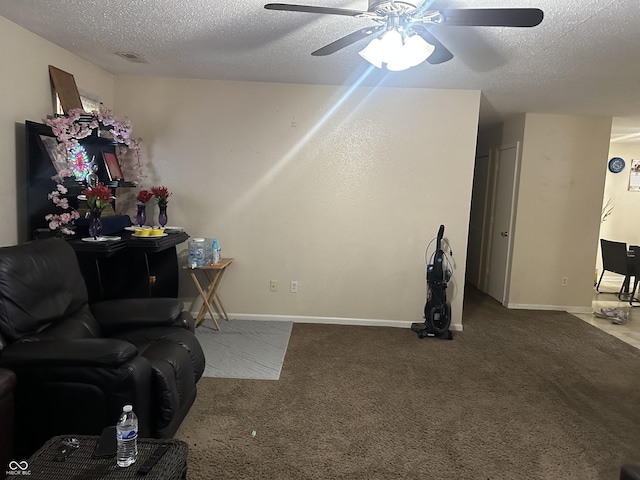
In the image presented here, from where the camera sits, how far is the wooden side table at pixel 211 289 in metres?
4.03

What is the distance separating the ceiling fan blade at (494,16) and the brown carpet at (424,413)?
2.08m

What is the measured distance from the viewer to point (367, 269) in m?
4.38

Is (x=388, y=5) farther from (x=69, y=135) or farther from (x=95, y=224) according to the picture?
(x=95, y=224)

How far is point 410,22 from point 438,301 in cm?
267

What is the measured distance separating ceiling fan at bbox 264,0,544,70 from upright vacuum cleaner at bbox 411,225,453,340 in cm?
203

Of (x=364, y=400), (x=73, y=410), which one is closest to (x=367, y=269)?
(x=364, y=400)

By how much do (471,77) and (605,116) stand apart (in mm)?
2425

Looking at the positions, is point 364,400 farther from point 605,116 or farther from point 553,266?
point 605,116

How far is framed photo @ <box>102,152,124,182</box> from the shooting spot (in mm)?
3603

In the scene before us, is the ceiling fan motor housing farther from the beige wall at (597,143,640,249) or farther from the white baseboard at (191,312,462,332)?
the beige wall at (597,143,640,249)

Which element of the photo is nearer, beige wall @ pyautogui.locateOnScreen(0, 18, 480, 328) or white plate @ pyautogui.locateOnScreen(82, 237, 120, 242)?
white plate @ pyautogui.locateOnScreen(82, 237, 120, 242)

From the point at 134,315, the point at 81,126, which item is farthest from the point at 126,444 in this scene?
the point at 81,126

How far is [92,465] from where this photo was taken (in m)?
1.50

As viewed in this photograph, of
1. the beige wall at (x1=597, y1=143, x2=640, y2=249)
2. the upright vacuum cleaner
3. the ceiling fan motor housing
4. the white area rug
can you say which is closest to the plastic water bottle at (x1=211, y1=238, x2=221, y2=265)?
the white area rug
